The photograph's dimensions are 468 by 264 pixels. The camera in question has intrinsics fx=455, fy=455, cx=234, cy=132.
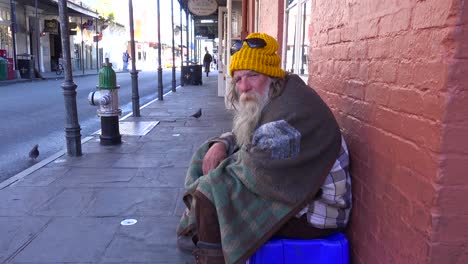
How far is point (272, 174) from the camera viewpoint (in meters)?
2.17

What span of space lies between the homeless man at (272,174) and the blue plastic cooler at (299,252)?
5cm

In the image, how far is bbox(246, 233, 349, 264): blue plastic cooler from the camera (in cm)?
234

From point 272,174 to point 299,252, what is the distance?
1.61 feet

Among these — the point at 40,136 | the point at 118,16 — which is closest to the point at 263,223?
the point at 40,136

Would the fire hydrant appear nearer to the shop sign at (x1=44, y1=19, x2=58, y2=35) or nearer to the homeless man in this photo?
the homeless man

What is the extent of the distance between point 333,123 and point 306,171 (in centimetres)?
30

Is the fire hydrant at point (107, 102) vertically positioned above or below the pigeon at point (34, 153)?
above

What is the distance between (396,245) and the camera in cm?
191

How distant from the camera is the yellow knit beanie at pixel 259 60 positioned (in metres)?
2.51

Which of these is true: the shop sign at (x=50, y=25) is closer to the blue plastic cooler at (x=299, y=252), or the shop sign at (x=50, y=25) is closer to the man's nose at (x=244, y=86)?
the man's nose at (x=244, y=86)

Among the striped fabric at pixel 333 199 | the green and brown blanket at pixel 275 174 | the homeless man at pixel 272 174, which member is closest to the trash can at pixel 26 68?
the homeless man at pixel 272 174

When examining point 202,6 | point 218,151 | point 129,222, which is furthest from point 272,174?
point 202,6

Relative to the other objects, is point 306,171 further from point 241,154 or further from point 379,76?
point 379,76

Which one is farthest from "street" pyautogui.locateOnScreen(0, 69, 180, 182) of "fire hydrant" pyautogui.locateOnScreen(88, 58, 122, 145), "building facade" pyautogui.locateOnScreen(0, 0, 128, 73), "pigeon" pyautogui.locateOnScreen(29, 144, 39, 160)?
"building facade" pyautogui.locateOnScreen(0, 0, 128, 73)
